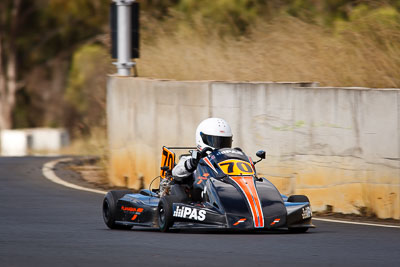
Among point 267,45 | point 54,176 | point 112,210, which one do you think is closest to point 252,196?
point 112,210

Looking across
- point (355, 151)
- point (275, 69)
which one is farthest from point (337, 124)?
point (275, 69)

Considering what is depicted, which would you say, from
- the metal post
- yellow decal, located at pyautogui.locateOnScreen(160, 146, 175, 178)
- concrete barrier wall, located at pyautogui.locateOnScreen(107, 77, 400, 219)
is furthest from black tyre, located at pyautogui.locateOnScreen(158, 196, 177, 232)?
the metal post

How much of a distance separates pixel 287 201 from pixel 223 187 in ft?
3.29

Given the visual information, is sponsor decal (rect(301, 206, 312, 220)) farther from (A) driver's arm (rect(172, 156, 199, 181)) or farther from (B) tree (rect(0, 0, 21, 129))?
(B) tree (rect(0, 0, 21, 129))

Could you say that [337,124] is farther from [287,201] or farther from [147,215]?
[147,215]

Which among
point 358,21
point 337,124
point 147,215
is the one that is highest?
point 358,21

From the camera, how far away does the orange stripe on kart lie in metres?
10.7

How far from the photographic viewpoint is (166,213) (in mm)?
11320

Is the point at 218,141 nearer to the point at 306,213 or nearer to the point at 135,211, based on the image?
the point at 135,211

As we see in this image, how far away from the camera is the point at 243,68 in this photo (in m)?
19.4

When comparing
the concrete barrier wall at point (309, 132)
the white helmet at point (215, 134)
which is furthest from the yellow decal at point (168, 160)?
the concrete barrier wall at point (309, 132)

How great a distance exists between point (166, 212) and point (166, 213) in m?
0.01

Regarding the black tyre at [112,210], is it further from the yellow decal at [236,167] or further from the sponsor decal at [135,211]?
the yellow decal at [236,167]

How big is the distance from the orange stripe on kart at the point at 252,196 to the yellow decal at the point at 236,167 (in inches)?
3.9
